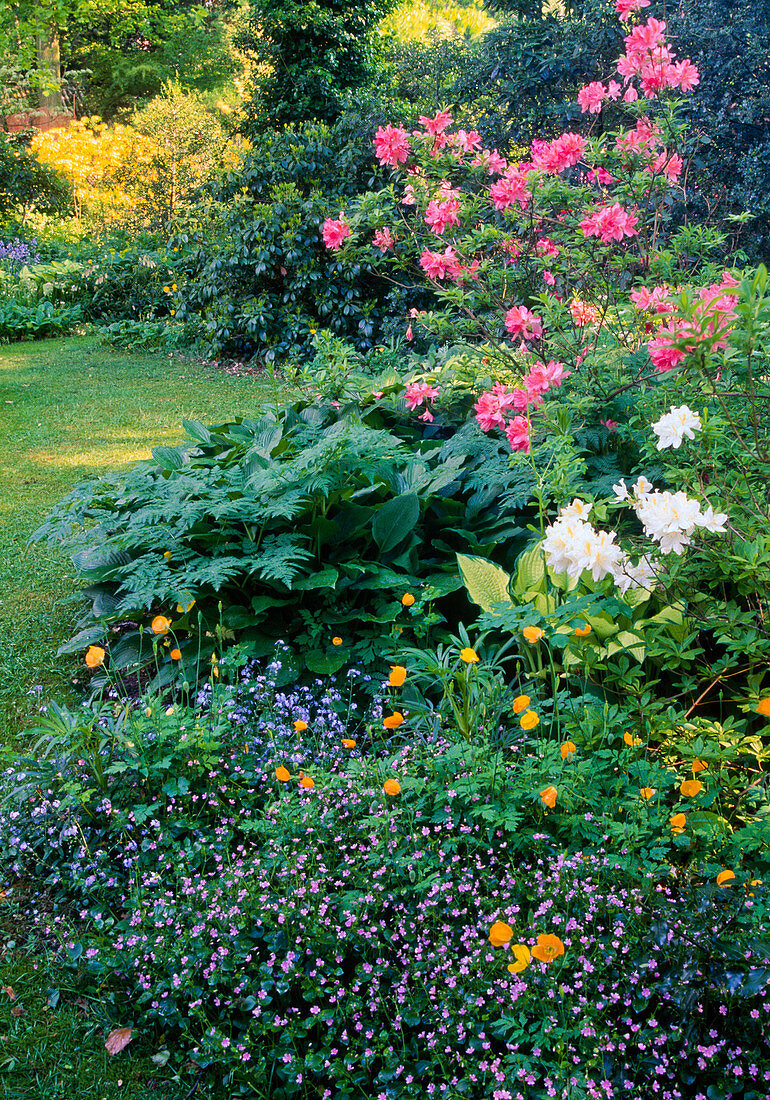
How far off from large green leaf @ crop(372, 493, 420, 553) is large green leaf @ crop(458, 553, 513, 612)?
367 millimetres

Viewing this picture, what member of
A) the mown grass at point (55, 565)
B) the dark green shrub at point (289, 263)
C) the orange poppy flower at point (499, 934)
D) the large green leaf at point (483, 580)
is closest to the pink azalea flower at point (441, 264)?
the large green leaf at point (483, 580)

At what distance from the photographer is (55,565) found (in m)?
4.11

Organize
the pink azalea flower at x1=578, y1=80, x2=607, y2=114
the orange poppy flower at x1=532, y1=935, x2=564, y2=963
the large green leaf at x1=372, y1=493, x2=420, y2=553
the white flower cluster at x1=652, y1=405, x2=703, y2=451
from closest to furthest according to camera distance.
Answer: the orange poppy flower at x1=532, y1=935, x2=564, y2=963
the white flower cluster at x1=652, y1=405, x2=703, y2=451
the large green leaf at x1=372, y1=493, x2=420, y2=553
the pink azalea flower at x1=578, y1=80, x2=607, y2=114

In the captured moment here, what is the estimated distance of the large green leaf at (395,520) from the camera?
3080 millimetres

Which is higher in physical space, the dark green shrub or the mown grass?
the dark green shrub

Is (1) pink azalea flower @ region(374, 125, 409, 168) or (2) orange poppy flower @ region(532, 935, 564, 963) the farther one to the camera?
(1) pink azalea flower @ region(374, 125, 409, 168)

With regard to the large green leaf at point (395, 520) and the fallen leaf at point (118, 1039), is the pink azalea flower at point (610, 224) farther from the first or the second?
the fallen leaf at point (118, 1039)

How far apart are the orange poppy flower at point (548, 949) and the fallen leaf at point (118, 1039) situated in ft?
3.01

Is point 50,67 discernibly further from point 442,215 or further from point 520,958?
point 520,958

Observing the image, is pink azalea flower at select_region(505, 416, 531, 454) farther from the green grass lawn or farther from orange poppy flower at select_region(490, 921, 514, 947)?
A: the green grass lawn

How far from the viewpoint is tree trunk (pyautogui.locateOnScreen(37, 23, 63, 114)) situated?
22050mm

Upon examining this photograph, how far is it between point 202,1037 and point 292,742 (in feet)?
2.80

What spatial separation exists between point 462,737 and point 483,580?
68 centimetres

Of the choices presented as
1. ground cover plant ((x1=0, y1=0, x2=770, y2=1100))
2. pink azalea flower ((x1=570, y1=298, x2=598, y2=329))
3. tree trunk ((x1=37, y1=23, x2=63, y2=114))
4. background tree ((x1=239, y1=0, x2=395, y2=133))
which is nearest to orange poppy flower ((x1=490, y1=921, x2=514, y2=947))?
ground cover plant ((x1=0, y1=0, x2=770, y2=1100))
